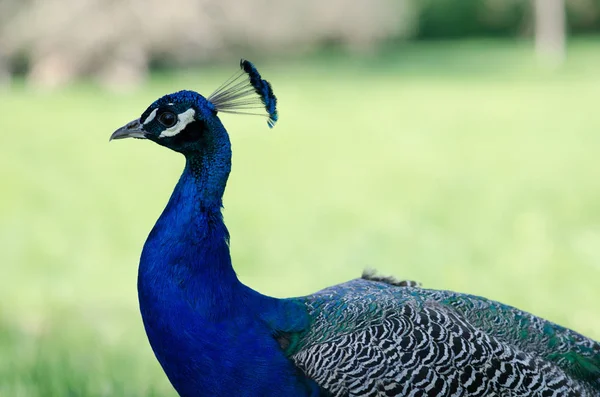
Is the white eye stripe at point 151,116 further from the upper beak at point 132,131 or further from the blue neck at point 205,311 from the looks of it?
the blue neck at point 205,311

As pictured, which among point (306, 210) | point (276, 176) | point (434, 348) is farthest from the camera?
point (276, 176)

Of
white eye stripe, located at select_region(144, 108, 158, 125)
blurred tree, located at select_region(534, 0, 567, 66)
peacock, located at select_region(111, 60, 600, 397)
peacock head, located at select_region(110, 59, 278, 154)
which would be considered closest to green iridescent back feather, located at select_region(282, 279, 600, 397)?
peacock, located at select_region(111, 60, 600, 397)

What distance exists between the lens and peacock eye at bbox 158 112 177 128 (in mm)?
2178

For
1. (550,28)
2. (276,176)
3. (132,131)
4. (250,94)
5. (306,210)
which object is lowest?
(132,131)

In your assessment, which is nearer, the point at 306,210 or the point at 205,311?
the point at 205,311

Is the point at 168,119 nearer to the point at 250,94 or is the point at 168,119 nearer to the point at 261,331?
the point at 250,94

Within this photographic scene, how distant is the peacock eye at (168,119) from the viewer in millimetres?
2178

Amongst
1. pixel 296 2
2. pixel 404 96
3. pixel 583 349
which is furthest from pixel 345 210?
pixel 296 2

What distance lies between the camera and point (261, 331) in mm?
2160

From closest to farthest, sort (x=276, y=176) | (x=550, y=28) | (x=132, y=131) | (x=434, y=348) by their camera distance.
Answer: (x=434, y=348)
(x=132, y=131)
(x=276, y=176)
(x=550, y=28)

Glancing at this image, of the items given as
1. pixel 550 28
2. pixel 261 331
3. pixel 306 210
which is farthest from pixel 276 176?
pixel 550 28

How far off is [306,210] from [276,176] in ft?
3.51

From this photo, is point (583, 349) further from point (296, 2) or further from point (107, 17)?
point (296, 2)

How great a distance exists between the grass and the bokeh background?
18 millimetres
